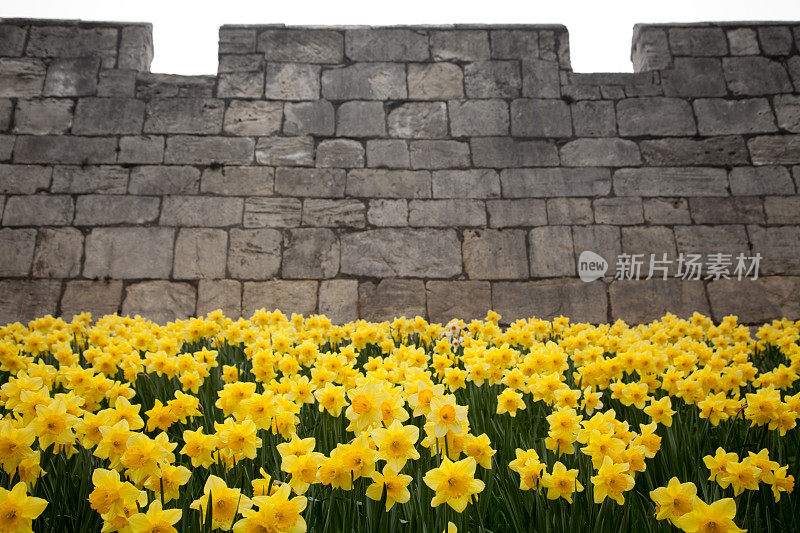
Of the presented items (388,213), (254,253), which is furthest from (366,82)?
(254,253)

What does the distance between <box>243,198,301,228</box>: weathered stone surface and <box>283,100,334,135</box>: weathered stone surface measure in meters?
0.81

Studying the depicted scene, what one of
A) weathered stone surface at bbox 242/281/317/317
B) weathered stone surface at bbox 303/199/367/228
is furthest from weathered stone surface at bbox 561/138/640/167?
weathered stone surface at bbox 242/281/317/317

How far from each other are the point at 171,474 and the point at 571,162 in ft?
16.4

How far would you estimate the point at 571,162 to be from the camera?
5.16 m

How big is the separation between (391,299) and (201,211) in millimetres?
2131

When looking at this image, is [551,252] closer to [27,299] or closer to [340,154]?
[340,154]

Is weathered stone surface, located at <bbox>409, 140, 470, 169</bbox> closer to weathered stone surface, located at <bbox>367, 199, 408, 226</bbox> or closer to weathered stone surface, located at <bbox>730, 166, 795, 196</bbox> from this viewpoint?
weathered stone surface, located at <bbox>367, 199, 408, 226</bbox>

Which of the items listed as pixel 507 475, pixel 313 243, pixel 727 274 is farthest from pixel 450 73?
pixel 507 475

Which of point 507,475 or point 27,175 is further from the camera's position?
point 27,175

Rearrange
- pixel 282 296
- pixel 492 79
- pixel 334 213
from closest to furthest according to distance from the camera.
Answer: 1. pixel 282 296
2. pixel 334 213
3. pixel 492 79

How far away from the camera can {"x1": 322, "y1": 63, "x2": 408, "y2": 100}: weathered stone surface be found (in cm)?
529

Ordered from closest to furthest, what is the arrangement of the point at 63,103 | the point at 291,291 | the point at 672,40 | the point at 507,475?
the point at 507,475
the point at 291,291
the point at 63,103
the point at 672,40

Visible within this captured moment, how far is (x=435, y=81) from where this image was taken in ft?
17.6

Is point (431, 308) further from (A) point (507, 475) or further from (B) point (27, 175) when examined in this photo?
(B) point (27, 175)
